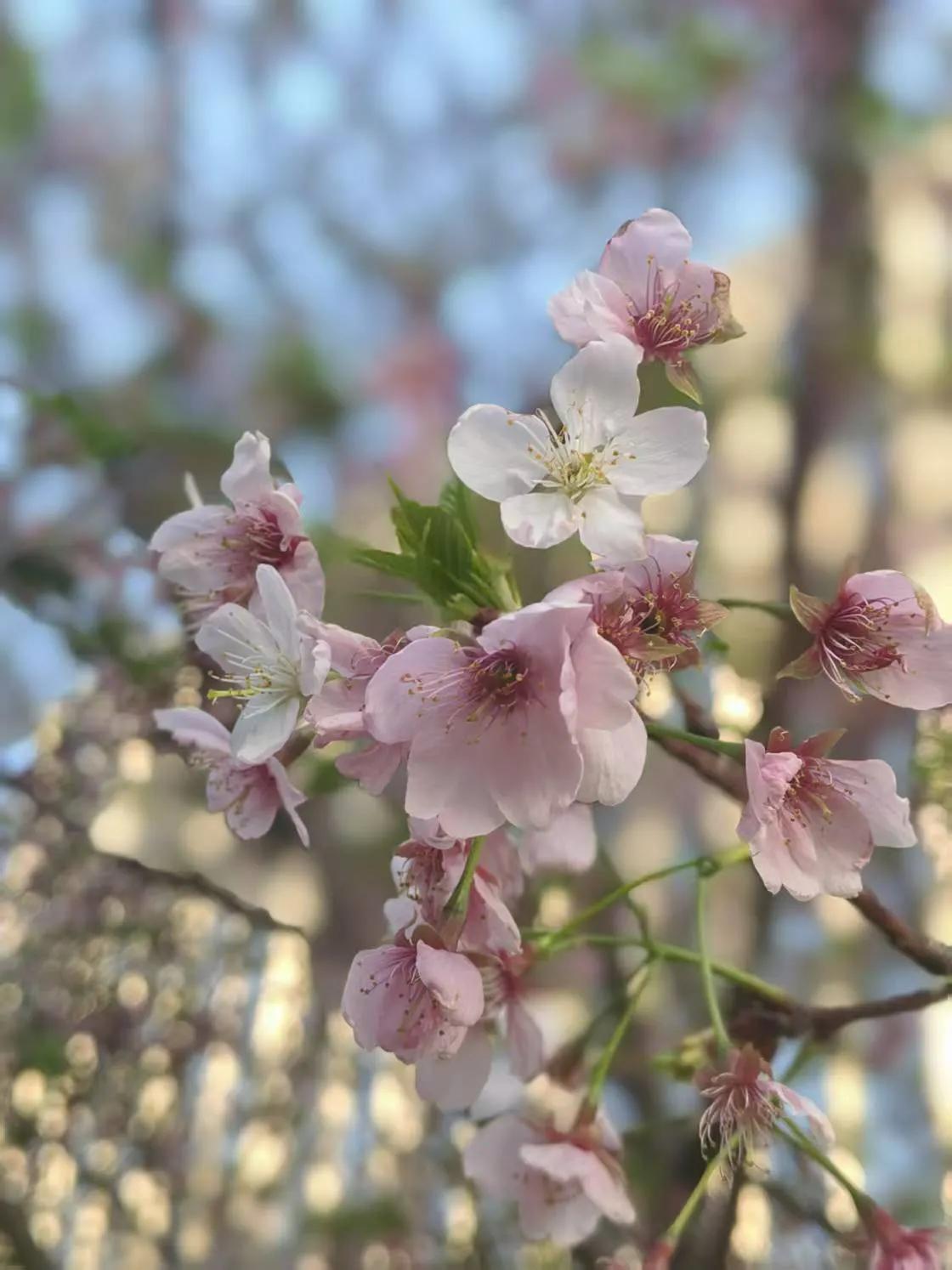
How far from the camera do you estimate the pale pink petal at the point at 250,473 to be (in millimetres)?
294

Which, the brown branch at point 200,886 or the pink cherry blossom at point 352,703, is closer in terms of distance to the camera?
the pink cherry blossom at point 352,703

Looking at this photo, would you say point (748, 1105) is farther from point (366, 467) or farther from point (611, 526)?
point (366, 467)

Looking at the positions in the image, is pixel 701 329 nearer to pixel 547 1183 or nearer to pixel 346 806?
pixel 547 1183

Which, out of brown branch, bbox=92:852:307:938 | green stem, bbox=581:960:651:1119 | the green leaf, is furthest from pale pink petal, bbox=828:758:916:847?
the green leaf

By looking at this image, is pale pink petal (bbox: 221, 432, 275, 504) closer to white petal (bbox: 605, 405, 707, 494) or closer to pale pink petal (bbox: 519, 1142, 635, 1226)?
white petal (bbox: 605, 405, 707, 494)

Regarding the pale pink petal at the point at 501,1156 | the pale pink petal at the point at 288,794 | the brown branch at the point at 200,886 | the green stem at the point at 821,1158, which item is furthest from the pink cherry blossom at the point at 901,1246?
the brown branch at the point at 200,886

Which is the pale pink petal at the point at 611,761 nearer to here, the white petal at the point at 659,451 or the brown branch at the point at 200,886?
the white petal at the point at 659,451

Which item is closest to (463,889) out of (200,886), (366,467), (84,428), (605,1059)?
(605,1059)

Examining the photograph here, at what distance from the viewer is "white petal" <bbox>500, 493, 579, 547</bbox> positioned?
0.82 ft

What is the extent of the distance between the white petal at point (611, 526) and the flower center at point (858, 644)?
0.07 meters

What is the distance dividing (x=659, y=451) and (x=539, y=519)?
0.14 ft

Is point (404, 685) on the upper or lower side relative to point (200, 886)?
upper

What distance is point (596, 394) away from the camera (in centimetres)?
28

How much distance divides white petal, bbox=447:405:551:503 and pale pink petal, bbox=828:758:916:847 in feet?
0.37
